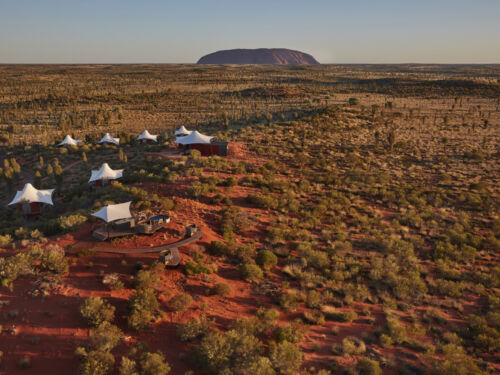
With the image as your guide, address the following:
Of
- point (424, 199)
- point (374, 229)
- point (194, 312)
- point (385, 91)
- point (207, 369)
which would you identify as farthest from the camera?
point (385, 91)

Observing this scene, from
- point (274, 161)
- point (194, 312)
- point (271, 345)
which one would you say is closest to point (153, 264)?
point (194, 312)

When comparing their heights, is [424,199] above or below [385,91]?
below

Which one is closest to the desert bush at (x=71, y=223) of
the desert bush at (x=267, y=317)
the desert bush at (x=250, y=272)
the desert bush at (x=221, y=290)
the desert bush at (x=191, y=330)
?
the desert bush at (x=221, y=290)

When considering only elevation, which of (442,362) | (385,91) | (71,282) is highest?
(385,91)

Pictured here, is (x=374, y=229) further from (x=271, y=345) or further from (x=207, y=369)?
(x=207, y=369)

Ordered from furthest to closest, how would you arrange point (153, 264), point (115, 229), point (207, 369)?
point (115, 229), point (153, 264), point (207, 369)

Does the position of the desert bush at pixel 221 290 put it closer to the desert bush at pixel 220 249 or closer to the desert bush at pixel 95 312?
the desert bush at pixel 220 249

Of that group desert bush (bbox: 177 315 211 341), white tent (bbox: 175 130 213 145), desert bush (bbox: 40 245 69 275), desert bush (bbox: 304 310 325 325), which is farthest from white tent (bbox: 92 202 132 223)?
white tent (bbox: 175 130 213 145)
